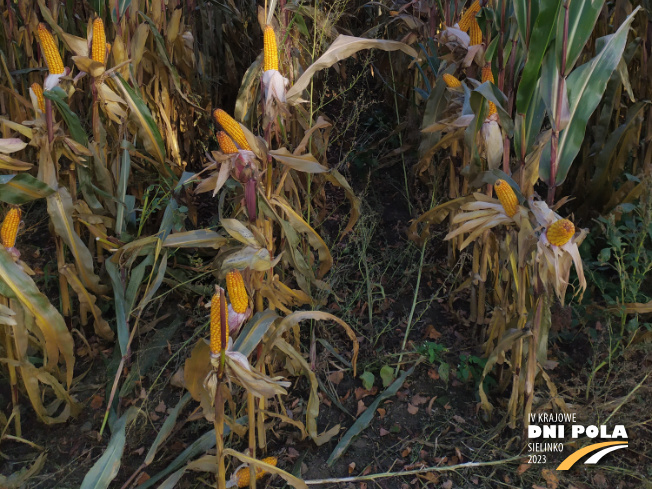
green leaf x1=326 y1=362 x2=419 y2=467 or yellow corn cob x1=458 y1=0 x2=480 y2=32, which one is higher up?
yellow corn cob x1=458 y1=0 x2=480 y2=32

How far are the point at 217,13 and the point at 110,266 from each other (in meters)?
2.62

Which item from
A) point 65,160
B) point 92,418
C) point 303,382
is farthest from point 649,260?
point 65,160

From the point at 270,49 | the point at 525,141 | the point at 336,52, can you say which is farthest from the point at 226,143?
the point at 525,141

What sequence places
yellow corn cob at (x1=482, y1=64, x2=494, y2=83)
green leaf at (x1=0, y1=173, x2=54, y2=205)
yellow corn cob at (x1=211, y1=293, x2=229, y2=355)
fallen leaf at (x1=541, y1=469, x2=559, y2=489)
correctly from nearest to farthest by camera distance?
yellow corn cob at (x1=211, y1=293, x2=229, y2=355)
green leaf at (x1=0, y1=173, x2=54, y2=205)
fallen leaf at (x1=541, y1=469, x2=559, y2=489)
yellow corn cob at (x1=482, y1=64, x2=494, y2=83)

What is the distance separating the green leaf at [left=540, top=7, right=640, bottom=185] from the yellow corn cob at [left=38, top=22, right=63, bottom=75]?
203 centimetres

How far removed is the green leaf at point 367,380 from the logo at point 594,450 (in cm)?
88

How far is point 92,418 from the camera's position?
2.58 metres

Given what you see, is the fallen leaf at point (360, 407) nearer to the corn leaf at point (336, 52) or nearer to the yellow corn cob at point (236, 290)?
the yellow corn cob at point (236, 290)

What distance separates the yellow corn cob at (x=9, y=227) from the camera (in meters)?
2.07

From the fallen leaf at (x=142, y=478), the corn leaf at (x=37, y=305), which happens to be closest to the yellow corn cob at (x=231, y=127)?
the corn leaf at (x=37, y=305)

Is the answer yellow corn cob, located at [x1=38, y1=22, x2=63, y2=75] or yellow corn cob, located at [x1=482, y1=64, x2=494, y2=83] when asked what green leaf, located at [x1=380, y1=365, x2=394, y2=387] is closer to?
yellow corn cob, located at [x1=482, y1=64, x2=494, y2=83]

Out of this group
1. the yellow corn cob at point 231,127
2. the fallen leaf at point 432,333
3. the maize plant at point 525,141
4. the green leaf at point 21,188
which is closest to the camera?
the yellow corn cob at point 231,127

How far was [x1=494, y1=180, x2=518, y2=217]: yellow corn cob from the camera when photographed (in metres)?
2.03

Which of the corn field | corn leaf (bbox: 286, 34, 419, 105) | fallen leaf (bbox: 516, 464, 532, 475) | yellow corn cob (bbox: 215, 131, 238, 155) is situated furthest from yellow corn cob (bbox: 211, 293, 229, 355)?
fallen leaf (bbox: 516, 464, 532, 475)
